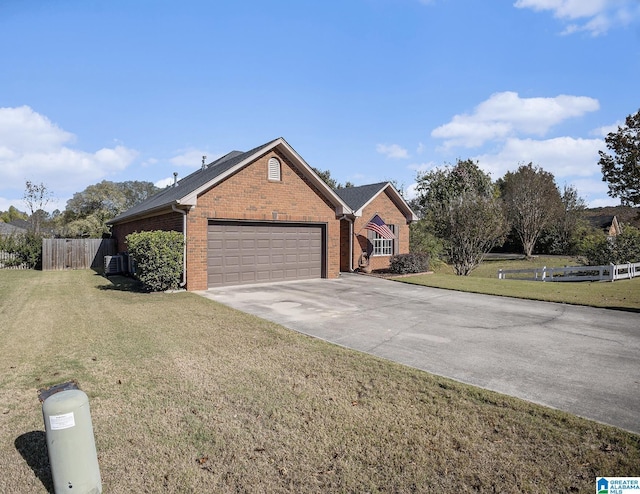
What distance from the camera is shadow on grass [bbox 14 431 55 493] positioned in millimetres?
3303

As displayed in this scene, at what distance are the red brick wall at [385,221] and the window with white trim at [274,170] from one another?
20.6 ft

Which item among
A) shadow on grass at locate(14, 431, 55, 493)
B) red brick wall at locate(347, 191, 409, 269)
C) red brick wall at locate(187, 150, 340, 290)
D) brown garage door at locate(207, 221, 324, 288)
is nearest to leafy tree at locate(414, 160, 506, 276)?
red brick wall at locate(347, 191, 409, 269)

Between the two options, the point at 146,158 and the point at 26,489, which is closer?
the point at 26,489

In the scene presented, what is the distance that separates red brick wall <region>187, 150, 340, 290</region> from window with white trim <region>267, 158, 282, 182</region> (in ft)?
0.47

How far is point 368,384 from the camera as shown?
517 centimetres

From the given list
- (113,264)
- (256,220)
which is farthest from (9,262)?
(256,220)

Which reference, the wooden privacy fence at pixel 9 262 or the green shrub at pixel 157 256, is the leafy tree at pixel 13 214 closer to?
the wooden privacy fence at pixel 9 262

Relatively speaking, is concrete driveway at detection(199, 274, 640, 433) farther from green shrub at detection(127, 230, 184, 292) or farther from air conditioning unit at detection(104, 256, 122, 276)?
air conditioning unit at detection(104, 256, 122, 276)

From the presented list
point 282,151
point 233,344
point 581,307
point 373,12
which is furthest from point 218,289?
point 581,307

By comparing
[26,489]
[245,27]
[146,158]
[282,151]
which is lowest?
[26,489]

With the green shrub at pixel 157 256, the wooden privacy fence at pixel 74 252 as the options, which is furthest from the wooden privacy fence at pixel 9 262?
the green shrub at pixel 157 256

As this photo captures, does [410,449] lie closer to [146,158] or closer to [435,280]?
[435,280]

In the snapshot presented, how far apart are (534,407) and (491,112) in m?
18.4

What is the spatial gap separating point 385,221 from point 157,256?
13.2m
